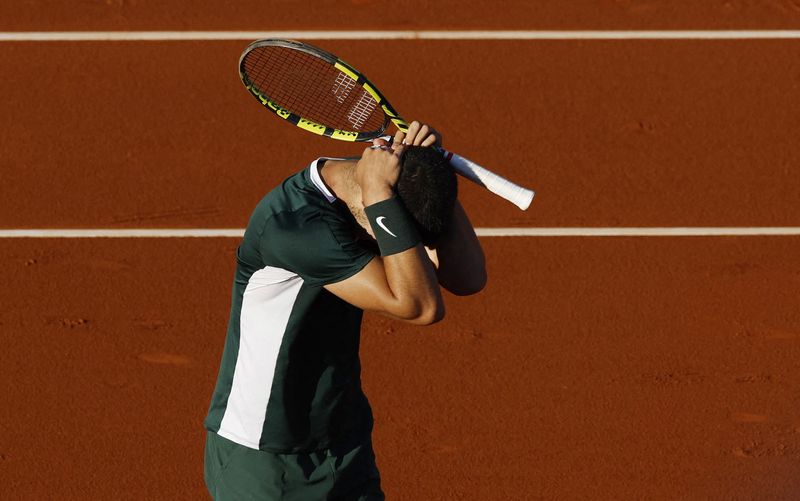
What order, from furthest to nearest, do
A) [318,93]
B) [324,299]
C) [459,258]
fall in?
[318,93]
[459,258]
[324,299]

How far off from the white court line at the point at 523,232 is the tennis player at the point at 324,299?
8.97 feet

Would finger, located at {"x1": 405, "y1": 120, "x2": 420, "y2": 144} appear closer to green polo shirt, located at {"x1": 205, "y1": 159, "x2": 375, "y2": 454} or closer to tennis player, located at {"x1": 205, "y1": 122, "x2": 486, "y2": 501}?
tennis player, located at {"x1": 205, "y1": 122, "x2": 486, "y2": 501}

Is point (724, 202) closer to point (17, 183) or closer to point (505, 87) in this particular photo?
point (505, 87)

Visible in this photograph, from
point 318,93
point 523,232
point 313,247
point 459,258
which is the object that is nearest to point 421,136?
point 459,258

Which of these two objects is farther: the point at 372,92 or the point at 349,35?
the point at 349,35

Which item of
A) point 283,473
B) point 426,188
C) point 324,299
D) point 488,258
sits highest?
point 426,188

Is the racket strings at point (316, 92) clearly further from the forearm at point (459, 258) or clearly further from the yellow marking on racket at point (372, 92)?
the forearm at point (459, 258)

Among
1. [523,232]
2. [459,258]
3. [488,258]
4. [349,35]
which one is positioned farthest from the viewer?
[349,35]

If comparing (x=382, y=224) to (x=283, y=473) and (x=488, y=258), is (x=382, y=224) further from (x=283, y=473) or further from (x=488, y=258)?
(x=488, y=258)

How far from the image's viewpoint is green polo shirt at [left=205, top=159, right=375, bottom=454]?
3.43 meters

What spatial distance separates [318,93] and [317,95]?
10 millimetres

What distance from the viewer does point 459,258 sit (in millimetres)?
3750

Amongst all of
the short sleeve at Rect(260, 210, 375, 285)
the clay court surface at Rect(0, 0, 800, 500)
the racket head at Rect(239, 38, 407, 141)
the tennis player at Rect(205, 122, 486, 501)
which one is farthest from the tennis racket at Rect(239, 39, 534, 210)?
the clay court surface at Rect(0, 0, 800, 500)

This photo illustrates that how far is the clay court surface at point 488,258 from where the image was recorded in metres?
5.82
